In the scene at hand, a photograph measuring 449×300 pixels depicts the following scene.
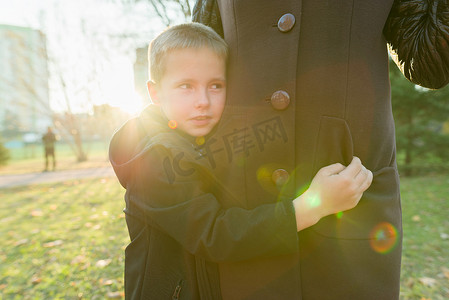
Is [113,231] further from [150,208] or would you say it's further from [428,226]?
[428,226]

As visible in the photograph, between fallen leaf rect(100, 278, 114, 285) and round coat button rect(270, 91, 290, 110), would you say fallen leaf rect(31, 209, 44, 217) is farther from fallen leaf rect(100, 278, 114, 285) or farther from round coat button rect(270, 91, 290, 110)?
round coat button rect(270, 91, 290, 110)

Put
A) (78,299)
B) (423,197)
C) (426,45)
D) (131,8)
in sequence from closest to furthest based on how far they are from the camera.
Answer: (426,45) < (78,299) < (423,197) < (131,8)

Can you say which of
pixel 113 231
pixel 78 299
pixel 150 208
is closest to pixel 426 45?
pixel 150 208

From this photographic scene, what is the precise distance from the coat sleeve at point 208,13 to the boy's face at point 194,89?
0.33 metres

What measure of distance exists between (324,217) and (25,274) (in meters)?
3.96

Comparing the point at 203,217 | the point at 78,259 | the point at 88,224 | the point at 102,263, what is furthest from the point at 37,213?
the point at 203,217

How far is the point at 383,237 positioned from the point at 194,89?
0.93m

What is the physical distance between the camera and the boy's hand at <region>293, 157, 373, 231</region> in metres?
0.90

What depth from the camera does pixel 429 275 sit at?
3.27 metres

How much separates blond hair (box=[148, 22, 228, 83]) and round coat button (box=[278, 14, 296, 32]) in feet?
0.96

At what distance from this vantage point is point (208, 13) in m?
1.44

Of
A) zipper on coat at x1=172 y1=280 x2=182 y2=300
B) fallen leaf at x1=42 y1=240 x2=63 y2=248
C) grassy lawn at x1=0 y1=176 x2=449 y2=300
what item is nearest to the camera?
zipper on coat at x1=172 y1=280 x2=182 y2=300

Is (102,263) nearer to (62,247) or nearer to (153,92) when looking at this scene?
(62,247)

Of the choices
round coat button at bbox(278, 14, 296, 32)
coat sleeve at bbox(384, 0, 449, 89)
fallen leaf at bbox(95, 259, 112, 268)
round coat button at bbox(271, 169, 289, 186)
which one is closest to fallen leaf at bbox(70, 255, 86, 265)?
fallen leaf at bbox(95, 259, 112, 268)
